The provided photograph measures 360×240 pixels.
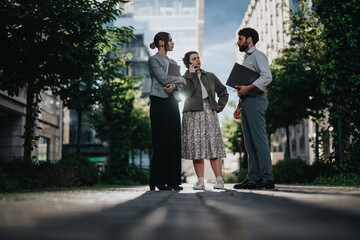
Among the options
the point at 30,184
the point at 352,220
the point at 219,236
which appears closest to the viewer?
the point at 219,236

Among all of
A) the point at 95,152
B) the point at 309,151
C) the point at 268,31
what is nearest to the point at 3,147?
the point at 309,151

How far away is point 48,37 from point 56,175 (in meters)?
3.06

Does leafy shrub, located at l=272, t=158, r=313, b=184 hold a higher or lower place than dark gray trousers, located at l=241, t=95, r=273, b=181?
lower

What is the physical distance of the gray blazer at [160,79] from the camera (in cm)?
531

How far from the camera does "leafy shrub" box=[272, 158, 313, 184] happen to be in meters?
11.5

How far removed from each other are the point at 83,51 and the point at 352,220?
6778 millimetres

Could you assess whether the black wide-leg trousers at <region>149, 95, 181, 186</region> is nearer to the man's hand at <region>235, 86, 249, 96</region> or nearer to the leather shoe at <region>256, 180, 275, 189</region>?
the man's hand at <region>235, 86, 249, 96</region>

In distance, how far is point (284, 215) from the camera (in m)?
1.52

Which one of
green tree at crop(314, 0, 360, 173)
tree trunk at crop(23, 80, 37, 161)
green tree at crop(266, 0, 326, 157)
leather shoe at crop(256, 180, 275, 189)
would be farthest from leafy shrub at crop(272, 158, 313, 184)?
tree trunk at crop(23, 80, 37, 161)

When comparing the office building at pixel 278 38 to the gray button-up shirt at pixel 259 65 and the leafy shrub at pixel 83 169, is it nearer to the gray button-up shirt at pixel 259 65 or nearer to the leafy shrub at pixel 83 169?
the leafy shrub at pixel 83 169

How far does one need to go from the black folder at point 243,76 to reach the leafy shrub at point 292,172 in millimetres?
6646

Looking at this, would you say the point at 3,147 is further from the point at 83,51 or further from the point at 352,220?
the point at 352,220

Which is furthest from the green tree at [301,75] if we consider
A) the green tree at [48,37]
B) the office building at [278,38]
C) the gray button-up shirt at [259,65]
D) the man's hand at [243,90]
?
the office building at [278,38]

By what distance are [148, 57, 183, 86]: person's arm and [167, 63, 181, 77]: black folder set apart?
0.07 metres
